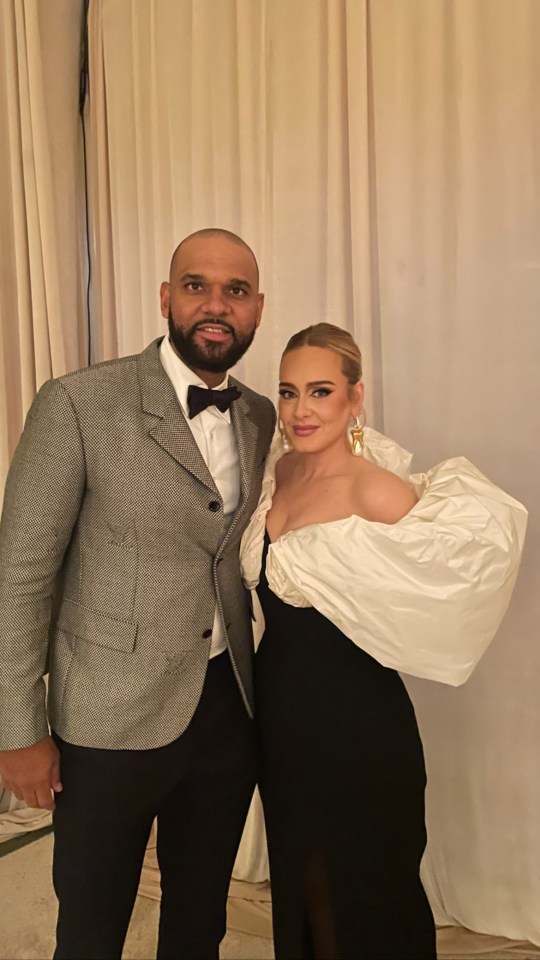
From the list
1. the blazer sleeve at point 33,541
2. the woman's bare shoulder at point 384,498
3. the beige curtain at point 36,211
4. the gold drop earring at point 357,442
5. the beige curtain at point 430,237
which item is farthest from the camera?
the beige curtain at point 36,211

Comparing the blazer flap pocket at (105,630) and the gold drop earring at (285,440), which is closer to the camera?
the blazer flap pocket at (105,630)

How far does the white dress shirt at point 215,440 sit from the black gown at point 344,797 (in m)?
0.18

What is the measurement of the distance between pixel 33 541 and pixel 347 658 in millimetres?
599

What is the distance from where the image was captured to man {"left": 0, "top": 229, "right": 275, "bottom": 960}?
3.75 ft

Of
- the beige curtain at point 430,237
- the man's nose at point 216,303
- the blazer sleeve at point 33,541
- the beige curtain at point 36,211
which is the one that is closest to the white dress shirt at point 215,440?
the man's nose at point 216,303

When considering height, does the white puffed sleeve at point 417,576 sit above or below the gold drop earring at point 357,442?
below

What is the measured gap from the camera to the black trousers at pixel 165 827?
1188 millimetres

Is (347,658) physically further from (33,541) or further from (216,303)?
(216,303)

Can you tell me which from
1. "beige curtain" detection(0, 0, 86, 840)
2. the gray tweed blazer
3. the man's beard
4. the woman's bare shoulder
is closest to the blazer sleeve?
the gray tweed blazer

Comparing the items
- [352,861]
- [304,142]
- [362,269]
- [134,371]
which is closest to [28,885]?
[352,861]

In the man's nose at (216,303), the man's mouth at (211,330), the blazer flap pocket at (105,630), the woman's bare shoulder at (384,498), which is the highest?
the man's nose at (216,303)

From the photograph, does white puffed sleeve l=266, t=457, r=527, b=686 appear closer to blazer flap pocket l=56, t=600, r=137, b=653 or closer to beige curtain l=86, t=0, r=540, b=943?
blazer flap pocket l=56, t=600, r=137, b=653

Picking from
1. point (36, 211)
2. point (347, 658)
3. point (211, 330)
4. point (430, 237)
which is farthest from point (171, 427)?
point (36, 211)

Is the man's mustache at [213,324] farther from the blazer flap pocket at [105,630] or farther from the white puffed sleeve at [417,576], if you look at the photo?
the blazer flap pocket at [105,630]
